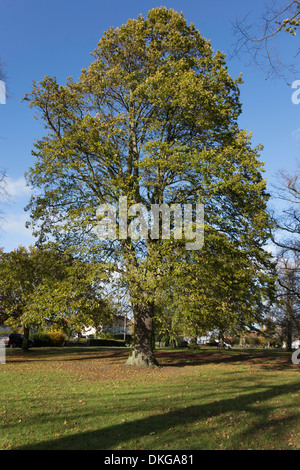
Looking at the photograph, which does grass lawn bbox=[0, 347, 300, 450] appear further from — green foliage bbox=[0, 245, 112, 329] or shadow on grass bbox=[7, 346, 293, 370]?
shadow on grass bbox=[7, 346, 293, 370]

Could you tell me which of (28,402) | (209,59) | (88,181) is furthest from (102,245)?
(209,59)

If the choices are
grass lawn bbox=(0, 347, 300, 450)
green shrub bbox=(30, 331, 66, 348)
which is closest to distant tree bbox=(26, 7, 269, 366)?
grass lawn bbox=(0, 347, 300, 450)

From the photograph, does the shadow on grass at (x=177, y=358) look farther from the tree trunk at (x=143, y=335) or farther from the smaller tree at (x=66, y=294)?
the smaller tree at (x=66, y=294)

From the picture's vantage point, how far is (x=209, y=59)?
1584 centimetres

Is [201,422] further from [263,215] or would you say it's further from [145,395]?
[263,215]

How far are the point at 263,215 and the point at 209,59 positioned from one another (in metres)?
7.79

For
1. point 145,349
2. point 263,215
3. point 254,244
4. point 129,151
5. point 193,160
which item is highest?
point 129,151

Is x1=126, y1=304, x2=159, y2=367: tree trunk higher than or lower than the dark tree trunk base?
higher
